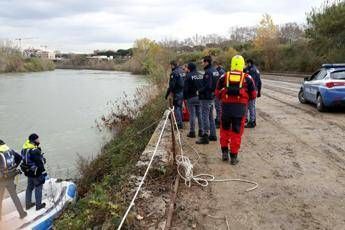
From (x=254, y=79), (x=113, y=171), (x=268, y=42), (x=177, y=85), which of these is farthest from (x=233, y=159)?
(x=268, y=42)

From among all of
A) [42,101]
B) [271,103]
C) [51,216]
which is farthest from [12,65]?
[51,216]

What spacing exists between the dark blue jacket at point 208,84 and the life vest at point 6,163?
13.6 ft

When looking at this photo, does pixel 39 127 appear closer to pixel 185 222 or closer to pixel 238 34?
pixel 185 222

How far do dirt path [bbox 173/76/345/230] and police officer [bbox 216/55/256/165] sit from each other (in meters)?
0.55

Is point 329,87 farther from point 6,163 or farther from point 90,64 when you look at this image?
point 90,64

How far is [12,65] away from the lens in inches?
3848

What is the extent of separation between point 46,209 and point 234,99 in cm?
464

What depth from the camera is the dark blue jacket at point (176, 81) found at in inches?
432

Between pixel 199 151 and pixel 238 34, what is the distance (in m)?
113

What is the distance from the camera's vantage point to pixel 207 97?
952 centimetres

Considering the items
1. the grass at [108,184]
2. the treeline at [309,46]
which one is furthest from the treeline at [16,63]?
the grass at [108,184]

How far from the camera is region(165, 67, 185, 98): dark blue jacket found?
1098 centimetres

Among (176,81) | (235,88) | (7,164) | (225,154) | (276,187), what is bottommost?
(7,164)

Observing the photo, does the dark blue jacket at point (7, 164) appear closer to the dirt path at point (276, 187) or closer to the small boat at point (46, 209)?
the small boat at point (46, 209)
